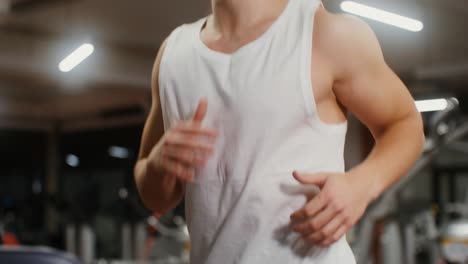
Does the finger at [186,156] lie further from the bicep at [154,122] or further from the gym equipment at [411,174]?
the gym equipment at [411,174]

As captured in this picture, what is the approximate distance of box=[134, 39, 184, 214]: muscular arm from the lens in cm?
69

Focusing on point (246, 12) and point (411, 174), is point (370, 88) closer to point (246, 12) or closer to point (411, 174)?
point (246, 12)

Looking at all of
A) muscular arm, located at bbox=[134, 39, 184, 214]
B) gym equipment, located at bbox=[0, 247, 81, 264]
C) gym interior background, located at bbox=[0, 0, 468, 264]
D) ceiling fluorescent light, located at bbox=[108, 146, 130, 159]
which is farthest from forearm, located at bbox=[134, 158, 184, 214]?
ceiling fluorescent light, located at bbox=[108, 146, 130, 159]

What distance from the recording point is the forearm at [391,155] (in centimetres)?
64

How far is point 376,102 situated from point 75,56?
4341 millimetres

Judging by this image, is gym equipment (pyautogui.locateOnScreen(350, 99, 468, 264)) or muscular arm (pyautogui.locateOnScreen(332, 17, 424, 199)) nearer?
muscular arm (pyautogui.locateOnScreen(332, 17, 424, 199))

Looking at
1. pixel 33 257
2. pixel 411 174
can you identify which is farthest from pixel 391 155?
pixel 411 174

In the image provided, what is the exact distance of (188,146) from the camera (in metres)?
0.62

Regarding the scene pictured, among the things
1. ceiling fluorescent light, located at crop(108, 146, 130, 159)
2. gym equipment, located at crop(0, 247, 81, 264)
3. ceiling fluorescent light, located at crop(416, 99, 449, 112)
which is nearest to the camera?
ceiling fluorescent light, located at crop(416, 99, 449, 112)

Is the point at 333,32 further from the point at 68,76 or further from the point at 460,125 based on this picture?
the point at 68,76

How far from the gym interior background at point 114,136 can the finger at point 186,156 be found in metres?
1.57

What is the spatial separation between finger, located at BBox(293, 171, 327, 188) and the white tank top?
33 mm

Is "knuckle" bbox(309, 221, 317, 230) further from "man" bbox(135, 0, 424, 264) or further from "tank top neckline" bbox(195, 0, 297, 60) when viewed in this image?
"tank top neckline" bbox(195, 0, 297, 60)

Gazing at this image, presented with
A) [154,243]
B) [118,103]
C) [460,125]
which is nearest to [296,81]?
[460,125]
